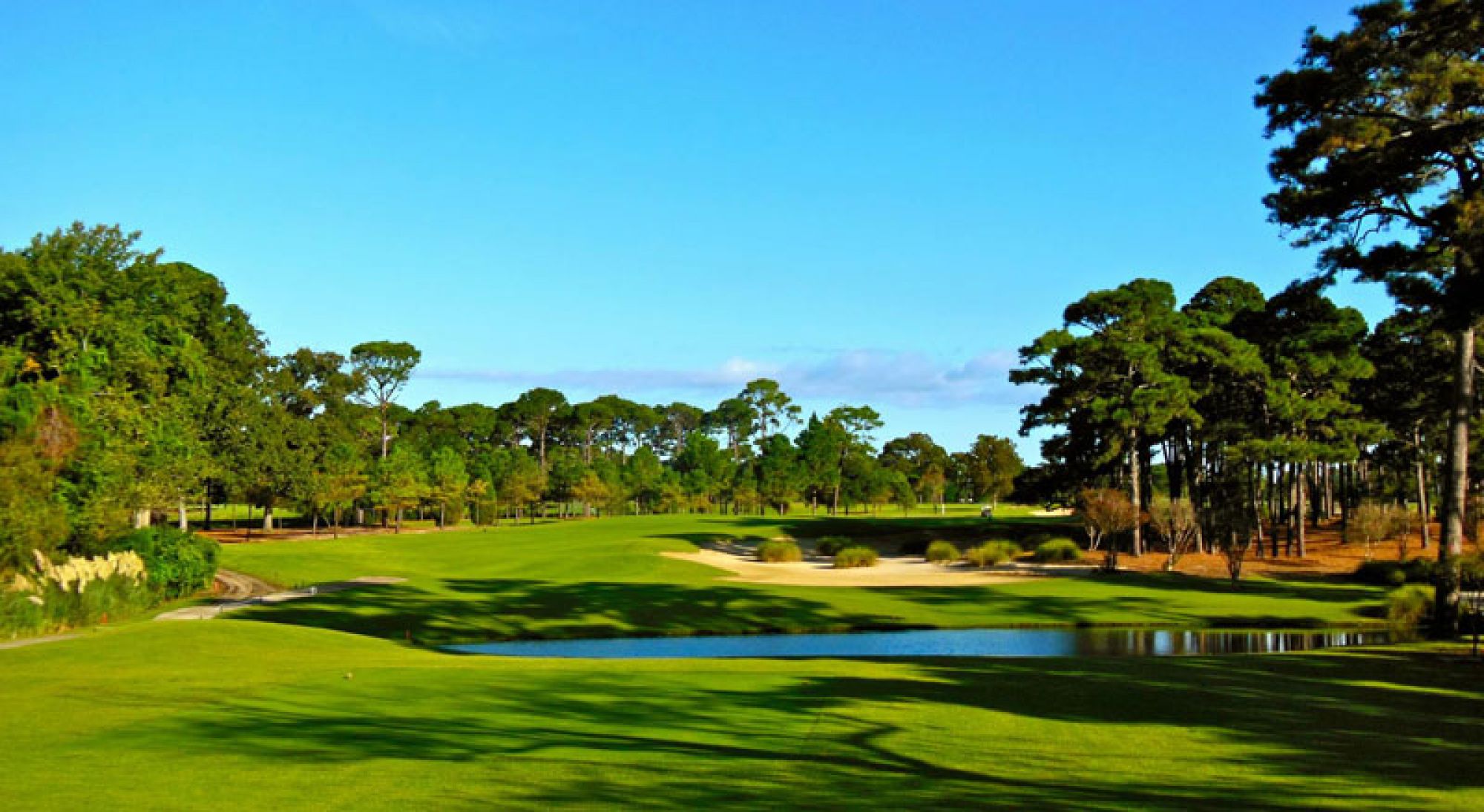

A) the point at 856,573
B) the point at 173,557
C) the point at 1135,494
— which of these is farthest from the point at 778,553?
the point at 173,557

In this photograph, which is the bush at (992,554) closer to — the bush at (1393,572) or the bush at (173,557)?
the bush at (1393,572)

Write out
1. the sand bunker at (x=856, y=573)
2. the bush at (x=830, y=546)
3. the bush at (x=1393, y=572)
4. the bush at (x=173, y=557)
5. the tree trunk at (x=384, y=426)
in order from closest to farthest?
1. the bush at (x=173, y=557)
2. the bush at (x=1393, y=572)
3. the sand bunker at (x=856, y=573)
4. the bush at (x=830, y=546)
5. the tree trunk at (x=384, y=426)

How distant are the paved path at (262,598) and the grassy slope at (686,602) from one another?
1001mm

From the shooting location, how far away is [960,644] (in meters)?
24.9

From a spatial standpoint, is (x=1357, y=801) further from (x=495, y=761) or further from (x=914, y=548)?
(x=914, y=548)

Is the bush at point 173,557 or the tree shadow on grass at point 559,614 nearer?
the tree shadow on grass at point 559,614

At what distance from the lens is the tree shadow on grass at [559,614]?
27906 millimetres

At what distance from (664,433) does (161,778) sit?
173 metres

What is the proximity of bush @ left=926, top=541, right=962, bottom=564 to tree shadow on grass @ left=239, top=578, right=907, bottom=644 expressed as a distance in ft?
56.7

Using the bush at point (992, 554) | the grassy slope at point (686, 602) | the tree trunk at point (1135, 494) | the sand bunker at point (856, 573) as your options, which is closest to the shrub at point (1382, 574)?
the grassy slope at point (686, 602)

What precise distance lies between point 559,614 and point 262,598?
929 cm

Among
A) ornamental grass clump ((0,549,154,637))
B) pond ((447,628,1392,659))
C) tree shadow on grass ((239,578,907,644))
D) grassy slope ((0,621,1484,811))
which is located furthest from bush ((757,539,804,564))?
grassy slope ((0,621,1484,811))

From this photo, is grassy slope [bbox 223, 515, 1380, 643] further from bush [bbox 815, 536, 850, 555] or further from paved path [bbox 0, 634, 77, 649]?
bush [bbox 815, 536, 850, 555]

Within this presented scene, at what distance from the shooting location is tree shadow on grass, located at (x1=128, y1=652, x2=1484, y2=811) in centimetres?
819
